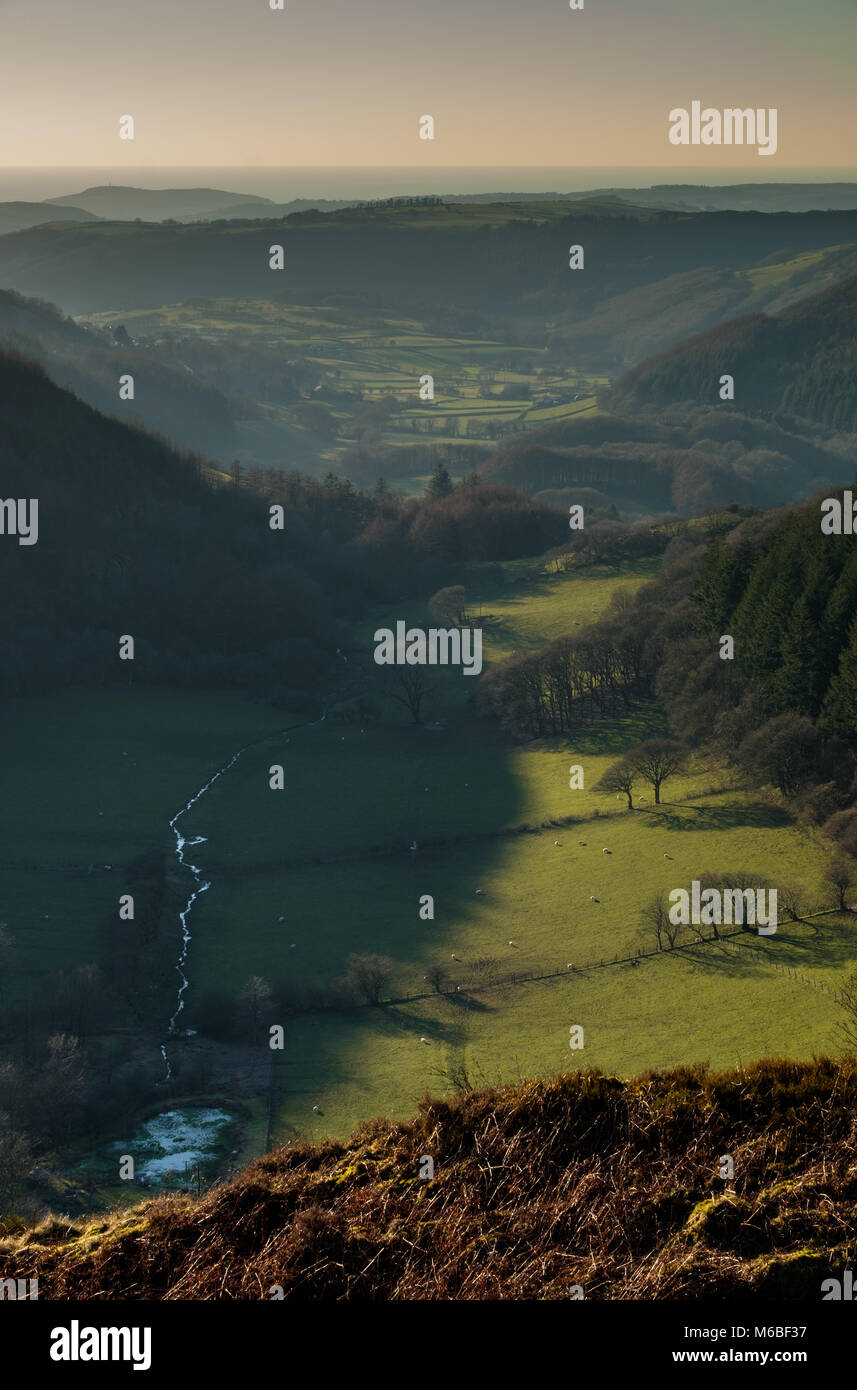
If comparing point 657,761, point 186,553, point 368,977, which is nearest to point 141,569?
point 186,553

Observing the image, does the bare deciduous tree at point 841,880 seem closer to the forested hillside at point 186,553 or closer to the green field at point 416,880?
the green field at point 416,880

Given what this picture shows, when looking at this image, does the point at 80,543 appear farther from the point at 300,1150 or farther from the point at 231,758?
the point at 300,1150

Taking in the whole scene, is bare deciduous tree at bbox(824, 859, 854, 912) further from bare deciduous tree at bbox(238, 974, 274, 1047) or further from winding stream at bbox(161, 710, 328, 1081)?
winding stream at bbox(161, 710, 328, 1081)

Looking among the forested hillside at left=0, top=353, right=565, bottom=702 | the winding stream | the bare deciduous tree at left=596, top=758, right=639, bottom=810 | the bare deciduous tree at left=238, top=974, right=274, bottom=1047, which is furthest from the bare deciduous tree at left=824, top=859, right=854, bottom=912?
the forested hillside at left=0, top=353, right=565, bottom=702

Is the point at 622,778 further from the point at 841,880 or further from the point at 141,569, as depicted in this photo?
the point at 141,569

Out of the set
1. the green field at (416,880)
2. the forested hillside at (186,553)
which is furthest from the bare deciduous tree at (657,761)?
the forested hillside at (186,553)
